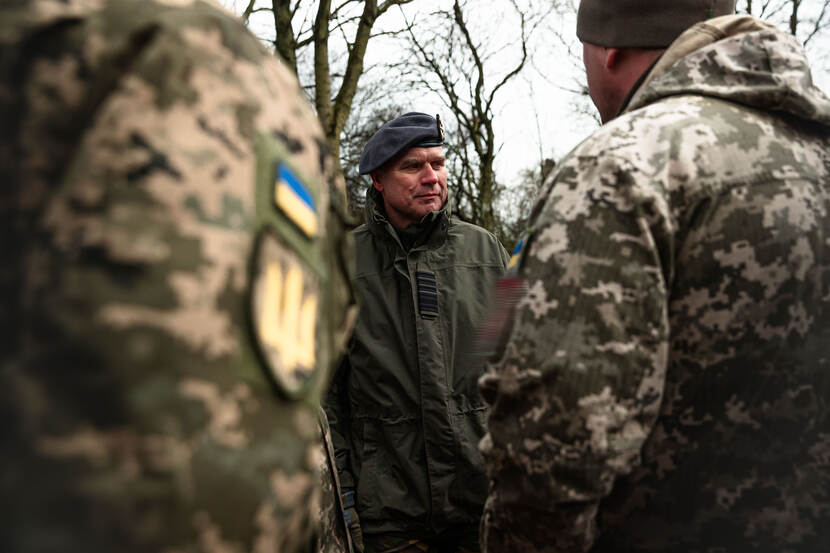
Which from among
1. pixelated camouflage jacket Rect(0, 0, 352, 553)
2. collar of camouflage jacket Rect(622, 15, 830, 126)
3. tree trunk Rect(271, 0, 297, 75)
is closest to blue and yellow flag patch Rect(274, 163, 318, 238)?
pixelated camouflage jacket Rect(0, 0, 352, 553)

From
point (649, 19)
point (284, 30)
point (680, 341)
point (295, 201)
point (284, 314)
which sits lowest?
point (680, 341)

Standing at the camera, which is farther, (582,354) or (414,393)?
(414,393)

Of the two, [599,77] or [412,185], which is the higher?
[599,77]

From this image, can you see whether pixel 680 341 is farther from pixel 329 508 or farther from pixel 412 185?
pixel 412 185

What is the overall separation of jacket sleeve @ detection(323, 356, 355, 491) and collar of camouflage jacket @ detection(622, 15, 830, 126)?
1606mm

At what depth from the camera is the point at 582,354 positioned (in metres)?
1.26

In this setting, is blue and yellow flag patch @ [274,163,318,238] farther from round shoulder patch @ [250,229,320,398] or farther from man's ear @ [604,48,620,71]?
man's ear @ [604,48,620,71]

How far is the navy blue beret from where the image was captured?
2953mm

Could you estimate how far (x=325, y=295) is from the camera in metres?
0.81

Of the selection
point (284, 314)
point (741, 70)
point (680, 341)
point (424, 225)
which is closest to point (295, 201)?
point (284, 314)

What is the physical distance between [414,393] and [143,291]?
2.02 metres

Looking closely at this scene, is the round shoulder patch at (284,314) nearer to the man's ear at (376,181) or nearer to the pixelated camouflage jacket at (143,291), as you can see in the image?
the pixelated camouflage jacket at (143,291)

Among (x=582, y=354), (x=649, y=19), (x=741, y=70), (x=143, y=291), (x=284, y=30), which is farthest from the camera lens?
(x=284, y=30)

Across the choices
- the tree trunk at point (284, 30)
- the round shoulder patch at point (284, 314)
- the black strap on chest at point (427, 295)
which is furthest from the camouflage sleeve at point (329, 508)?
the tree trunk at point (284, 30)
